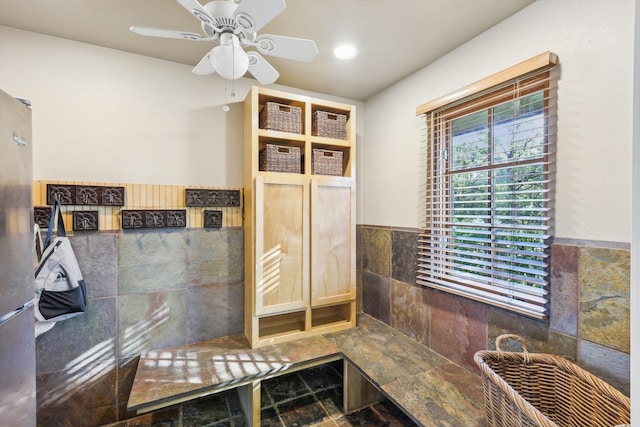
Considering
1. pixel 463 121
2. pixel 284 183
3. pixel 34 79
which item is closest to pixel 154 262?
pixel 284 183

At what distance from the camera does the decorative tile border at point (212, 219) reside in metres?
2.17

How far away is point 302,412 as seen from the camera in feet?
6.73

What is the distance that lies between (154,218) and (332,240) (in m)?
1.31

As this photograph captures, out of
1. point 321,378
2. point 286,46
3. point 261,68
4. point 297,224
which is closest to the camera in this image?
point 286,46

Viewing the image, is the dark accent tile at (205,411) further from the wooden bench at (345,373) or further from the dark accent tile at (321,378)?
the dark accent tile at (321,378)

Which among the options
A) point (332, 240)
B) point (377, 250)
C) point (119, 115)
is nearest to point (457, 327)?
point (377, 250)

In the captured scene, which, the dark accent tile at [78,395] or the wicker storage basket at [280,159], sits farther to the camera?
the wicker storage basket at [280,159]

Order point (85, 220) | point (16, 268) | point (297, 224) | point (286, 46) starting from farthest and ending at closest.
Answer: point (297, 224) → point (85, 220) → point (286, 46) → point (16, 268)

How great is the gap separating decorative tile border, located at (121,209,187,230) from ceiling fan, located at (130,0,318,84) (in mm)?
1106

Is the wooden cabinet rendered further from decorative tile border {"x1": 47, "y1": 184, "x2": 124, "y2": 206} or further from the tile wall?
decorative tile border {"x1": 47, "y1": 184, "x2": 124, "y2": 206}

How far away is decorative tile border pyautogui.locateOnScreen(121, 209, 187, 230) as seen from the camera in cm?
194

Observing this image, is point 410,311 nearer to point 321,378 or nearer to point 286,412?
point 321,378

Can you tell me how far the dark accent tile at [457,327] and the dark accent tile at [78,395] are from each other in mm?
2233

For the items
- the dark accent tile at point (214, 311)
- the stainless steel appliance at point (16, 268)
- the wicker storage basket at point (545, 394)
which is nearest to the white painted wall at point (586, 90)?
the wicker storage basket at point (545, 394)
